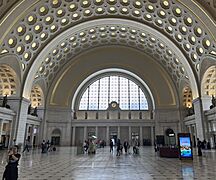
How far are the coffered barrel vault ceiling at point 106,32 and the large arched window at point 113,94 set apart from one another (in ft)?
35.0

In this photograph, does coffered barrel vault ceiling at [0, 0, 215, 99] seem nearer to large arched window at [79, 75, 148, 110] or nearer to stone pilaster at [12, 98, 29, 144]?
stone pilaster at [12, 98, 29, 144]

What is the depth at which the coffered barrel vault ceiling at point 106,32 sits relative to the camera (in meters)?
25.1

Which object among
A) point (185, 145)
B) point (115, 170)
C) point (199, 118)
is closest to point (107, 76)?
point (199, 118)

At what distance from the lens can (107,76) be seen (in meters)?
48.0

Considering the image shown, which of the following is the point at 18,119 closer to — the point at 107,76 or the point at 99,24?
the point at 99,24

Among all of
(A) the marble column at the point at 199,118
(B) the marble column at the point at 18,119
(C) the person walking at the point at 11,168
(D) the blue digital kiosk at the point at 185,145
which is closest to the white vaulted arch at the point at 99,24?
(A) the marble column at the point at 199,118

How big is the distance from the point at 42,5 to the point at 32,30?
4109mm

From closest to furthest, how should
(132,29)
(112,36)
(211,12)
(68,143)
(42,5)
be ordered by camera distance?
(211,12)
(42,5)
(132,29)
(112,36)
(68,143)

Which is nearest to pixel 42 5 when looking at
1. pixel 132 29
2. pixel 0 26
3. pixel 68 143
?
pixel 0 26

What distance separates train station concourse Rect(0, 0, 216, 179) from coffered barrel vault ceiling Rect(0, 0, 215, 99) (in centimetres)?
16

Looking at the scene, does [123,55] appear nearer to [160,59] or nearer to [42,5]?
[160,59]

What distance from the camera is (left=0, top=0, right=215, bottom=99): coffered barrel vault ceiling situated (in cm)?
2507

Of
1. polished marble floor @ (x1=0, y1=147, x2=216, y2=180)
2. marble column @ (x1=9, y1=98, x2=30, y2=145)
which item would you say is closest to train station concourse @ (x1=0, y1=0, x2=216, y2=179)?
marble column @ (x1=9, y1=98, x2=30, y2=145)

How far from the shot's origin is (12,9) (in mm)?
21703
